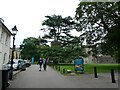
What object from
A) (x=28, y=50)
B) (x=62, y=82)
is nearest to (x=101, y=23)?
(x=62, y=82)

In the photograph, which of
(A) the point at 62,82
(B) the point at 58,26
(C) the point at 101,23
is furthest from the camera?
(B) the point at 58,26

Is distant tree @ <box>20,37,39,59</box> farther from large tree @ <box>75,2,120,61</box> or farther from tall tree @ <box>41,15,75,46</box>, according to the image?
large tree @ <box>75,2,120,61</box>

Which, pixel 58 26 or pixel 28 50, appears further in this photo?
pixel 28 50

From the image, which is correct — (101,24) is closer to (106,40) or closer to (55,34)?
(106,40)

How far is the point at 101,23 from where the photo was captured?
37.4 metres

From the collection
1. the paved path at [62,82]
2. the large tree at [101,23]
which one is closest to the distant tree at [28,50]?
the large tree at [101,23]

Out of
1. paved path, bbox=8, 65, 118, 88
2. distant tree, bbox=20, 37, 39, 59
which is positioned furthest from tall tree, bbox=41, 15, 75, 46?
paved path, bbox=8, 65, 118, 88

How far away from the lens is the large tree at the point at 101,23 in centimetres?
3325

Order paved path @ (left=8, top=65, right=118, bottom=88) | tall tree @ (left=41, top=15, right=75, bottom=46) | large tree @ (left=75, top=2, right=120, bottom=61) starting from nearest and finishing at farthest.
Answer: paved path @ (left=8, top=65, right=118, bottom=88)
large tree @ (left=75, top=2, right=120, bottom=61)
tall tree @ (left=41, top=15, right=75, bottom=46)

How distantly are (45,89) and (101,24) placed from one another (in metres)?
27.4

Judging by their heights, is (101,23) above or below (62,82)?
above

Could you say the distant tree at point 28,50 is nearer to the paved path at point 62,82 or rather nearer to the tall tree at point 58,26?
the tall tree at point 58,26

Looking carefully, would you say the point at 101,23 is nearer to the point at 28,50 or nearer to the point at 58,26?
the point at 58,26

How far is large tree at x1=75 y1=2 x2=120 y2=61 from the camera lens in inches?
1309
